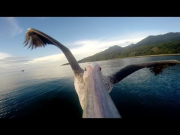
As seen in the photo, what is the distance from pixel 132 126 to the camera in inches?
35.2

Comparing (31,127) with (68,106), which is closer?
(31,127)

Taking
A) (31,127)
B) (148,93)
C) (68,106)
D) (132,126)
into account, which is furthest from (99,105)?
(148,93)

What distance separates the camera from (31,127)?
0.98 metres
